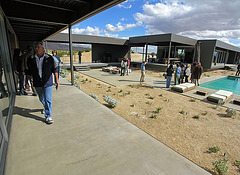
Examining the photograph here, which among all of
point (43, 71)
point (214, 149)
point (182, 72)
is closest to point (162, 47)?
point (182, 72)

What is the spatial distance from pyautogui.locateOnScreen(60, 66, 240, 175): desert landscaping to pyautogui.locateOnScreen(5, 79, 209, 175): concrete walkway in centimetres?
133

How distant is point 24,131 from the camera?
8.73 feet

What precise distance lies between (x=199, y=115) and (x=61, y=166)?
514 cm

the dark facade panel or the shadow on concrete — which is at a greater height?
the dark facade panel

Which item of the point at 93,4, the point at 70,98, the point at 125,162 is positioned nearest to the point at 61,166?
the point at 125,162

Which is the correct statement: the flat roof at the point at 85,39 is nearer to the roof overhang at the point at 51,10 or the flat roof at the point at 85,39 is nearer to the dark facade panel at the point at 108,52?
the dark facade panel at the point at 108,52

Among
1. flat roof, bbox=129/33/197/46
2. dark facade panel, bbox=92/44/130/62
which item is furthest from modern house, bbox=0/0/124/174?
dark facade panel, bbox=92/44/130/62

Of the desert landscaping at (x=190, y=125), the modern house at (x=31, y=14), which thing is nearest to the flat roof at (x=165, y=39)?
the desert landscaping at (x=190, y=125)

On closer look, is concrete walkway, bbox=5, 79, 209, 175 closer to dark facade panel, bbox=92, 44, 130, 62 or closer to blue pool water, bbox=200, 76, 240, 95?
blue pool water, bbox=200, 76, 240, 95

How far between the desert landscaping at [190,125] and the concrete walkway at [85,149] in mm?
1325

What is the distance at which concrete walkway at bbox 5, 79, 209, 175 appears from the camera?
75.0 inches

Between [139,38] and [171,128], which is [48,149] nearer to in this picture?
[171,128]

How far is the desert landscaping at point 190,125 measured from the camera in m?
3.23

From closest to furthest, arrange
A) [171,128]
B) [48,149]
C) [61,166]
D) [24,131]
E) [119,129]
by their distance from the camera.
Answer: [61,166]
[48,149]
[24,131]
[119,129]
[171,128]
